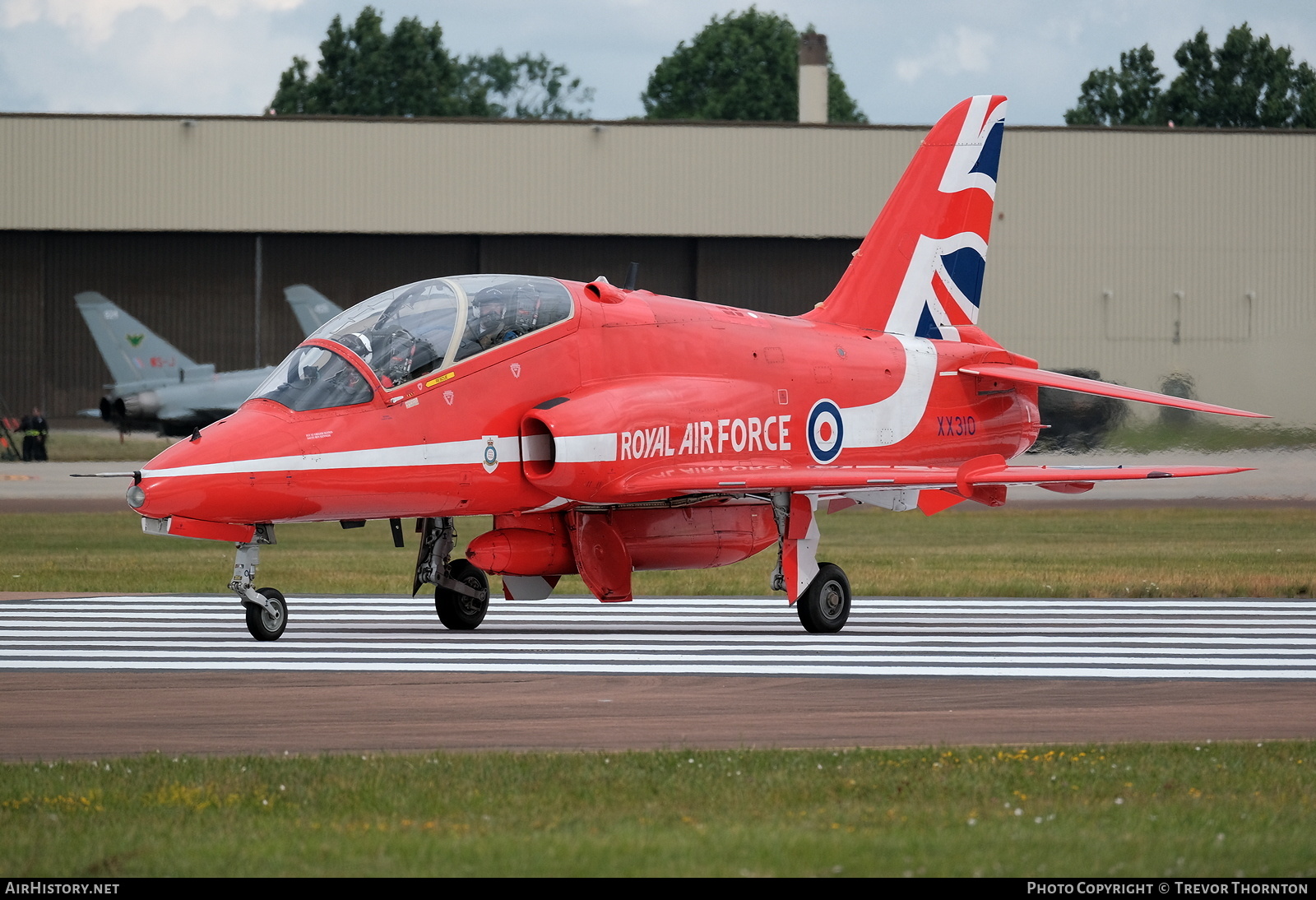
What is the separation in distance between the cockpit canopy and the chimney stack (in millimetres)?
41689

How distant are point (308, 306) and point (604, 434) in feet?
111

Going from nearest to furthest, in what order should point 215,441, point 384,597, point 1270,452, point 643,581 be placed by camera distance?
point 215,441 < point 384,597 < point 643,581 < point 1270,452

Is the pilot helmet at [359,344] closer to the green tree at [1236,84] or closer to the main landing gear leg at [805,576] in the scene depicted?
the main landing gear leg at [805,576]

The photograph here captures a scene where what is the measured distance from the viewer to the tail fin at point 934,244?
60.9ft

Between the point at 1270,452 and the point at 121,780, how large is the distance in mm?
24362

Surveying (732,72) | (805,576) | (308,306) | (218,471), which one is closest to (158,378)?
(308,306)

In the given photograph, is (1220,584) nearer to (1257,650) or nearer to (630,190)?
(1257,650)

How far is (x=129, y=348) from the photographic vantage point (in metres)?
46.6

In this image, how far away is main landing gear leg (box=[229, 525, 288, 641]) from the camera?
1355cm

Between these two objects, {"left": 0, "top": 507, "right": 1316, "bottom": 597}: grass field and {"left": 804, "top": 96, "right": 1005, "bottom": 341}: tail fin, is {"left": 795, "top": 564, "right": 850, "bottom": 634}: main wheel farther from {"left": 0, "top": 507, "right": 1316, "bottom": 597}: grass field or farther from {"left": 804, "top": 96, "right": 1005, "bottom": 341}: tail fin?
{"left": 0, "top": 507, "right": 1316, "bottom": 597}: grass field

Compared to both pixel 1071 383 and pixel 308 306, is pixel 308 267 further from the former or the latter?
pixel 1071 383

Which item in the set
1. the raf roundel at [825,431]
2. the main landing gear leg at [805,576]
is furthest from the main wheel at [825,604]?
the raf roundel at [825,431]

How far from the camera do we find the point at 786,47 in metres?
100
